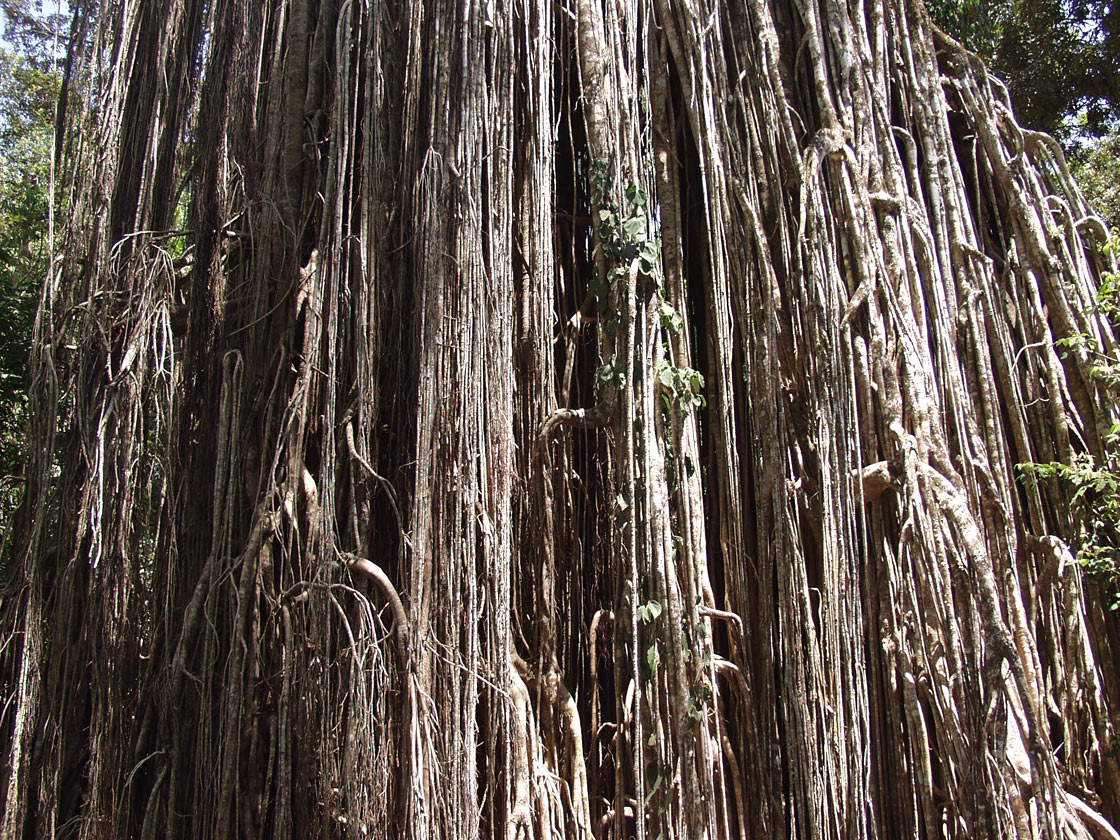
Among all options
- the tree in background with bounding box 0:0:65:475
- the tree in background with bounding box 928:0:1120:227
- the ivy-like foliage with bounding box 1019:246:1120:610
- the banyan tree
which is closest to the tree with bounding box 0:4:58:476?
the tree in background with bounding box 0:0:65:475

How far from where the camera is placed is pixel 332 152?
2.60 metres

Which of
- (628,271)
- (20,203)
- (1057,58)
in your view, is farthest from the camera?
(1057,58)

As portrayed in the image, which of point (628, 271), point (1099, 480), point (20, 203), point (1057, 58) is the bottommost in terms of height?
point (1099, 480)

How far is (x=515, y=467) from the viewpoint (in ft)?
8.45

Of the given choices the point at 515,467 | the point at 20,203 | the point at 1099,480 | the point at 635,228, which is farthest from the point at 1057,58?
the point at 20,203

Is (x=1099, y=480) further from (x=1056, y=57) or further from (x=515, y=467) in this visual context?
(x=1056, y=57)

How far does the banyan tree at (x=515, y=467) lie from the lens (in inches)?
89.3

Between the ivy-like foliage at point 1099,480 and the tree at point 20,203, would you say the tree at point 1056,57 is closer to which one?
the ivy-like foliage at point 1099,480

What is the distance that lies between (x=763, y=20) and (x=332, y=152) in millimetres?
1560

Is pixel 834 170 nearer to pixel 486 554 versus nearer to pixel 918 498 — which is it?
pixel 918 498

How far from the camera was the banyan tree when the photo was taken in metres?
2.27

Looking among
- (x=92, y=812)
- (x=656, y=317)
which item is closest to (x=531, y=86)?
(x=656, y=317)

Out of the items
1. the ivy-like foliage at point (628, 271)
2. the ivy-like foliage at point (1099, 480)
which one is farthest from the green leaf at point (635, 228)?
the ivy-like foliage at point (1099, 480)

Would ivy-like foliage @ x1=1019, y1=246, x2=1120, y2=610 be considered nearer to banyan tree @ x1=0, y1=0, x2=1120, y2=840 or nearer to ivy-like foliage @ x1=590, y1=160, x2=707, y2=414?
banyan tree @ x1=0, y1=0, x2=1120, y2=840
